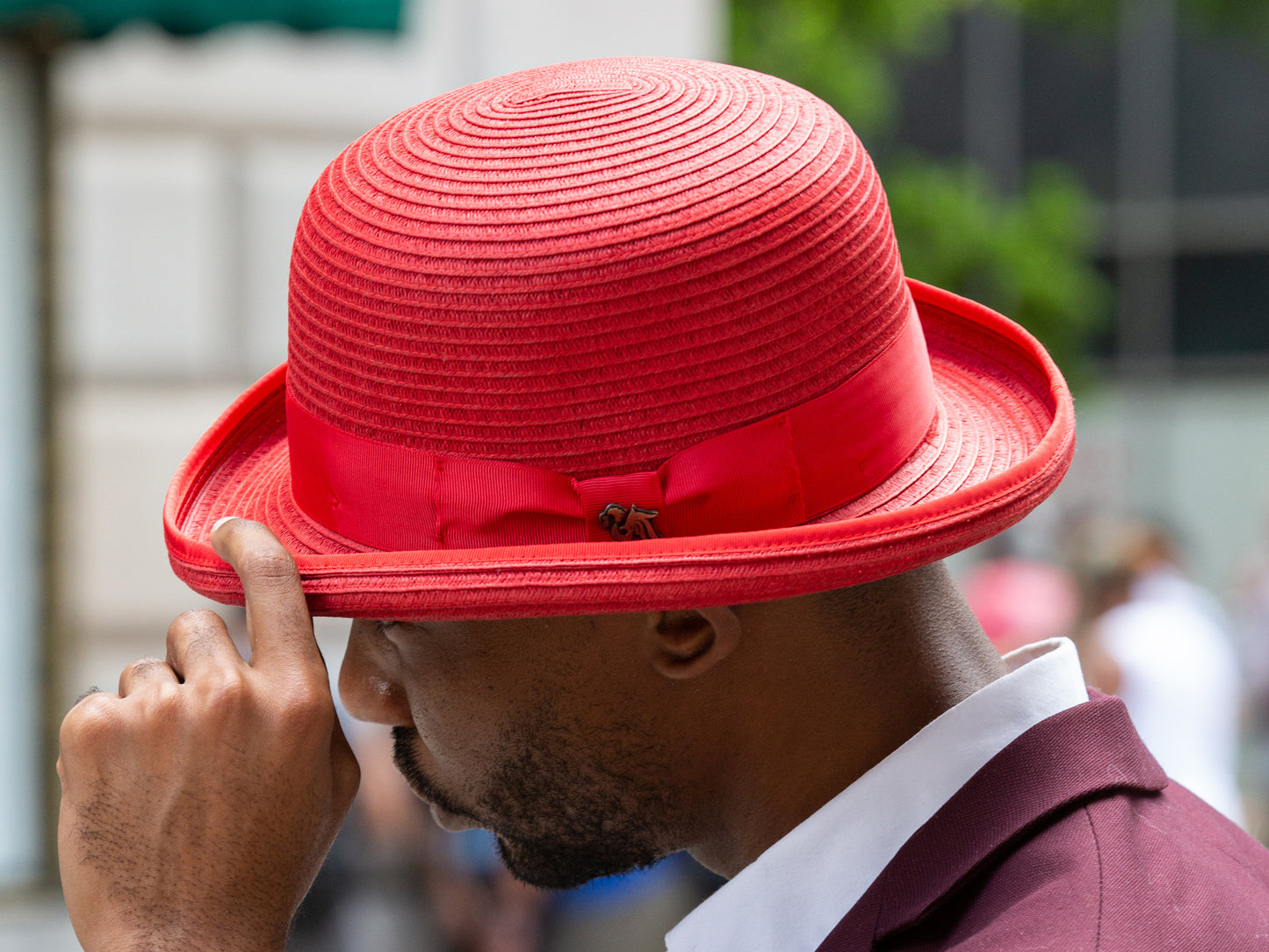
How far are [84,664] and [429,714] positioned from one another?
375cm

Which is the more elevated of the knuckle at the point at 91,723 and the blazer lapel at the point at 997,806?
the knuckle at the point at 91,723

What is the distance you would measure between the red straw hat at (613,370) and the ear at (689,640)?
139 millimetres

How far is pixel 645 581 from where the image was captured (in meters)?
1.49

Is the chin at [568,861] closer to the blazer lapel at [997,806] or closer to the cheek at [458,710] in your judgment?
the cheek at [458,710]

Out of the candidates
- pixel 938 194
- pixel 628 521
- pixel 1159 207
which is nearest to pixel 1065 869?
pixel 628 521

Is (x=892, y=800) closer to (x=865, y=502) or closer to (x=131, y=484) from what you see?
(x=865, y=502)

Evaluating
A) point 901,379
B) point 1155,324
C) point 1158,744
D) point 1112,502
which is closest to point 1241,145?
point 1155,324

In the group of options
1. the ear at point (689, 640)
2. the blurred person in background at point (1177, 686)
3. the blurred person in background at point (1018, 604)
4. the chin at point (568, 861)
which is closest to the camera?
the ear at point (689, 640)

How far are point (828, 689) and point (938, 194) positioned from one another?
14.9 meters

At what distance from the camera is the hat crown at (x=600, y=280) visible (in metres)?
1.54

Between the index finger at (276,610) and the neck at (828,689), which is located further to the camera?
the neck at (828,689)

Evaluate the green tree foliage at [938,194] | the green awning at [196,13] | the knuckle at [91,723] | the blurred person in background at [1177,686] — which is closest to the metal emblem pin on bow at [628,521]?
the knuckle at [91,723]

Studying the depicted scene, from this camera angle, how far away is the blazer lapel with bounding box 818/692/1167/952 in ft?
5.14

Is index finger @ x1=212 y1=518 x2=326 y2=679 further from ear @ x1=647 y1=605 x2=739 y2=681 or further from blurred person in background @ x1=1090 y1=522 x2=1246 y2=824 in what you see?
blurred person in background @ x1=1090 y1=522 x2=1246 y2=824
